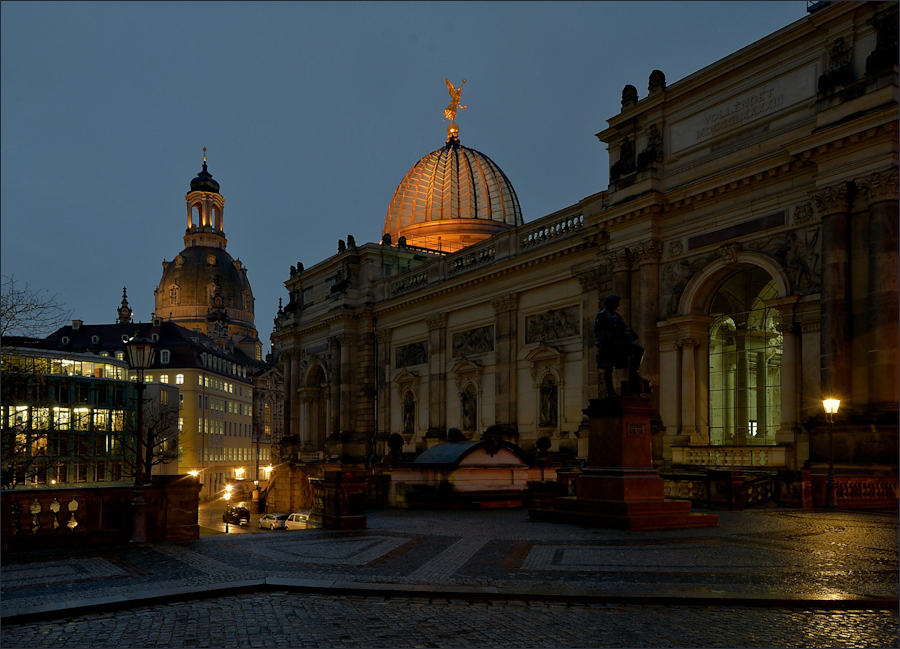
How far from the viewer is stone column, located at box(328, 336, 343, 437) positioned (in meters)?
54.2

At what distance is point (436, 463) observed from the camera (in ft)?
92.4

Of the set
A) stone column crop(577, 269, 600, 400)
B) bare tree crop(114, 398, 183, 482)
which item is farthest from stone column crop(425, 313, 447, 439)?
bare tree crop(114, 398, 183, 482)

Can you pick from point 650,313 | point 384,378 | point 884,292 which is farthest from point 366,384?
point 884,292

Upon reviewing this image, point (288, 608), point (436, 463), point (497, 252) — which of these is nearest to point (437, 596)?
point (288, 608)

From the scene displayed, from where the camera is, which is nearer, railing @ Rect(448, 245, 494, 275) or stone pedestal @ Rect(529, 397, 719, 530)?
stone pedestal @ Rect(529, 397, 719, 530)

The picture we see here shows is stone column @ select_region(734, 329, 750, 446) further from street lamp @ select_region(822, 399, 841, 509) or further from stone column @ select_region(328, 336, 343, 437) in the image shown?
stone column @ select_region(328, 336, 343, 437)

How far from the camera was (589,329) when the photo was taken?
118 feet

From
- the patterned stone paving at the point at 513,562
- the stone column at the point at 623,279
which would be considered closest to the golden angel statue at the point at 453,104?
the stone column at the point at 623,279

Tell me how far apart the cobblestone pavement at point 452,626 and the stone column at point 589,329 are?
25508 mm

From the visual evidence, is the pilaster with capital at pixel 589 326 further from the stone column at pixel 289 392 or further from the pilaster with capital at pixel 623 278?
the stone column at pixel 289 392

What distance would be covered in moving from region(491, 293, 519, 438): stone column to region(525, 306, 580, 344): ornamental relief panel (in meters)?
0.92

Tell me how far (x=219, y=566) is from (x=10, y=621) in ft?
12.1

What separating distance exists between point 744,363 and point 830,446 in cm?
1076

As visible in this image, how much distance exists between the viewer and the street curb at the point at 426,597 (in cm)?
960
